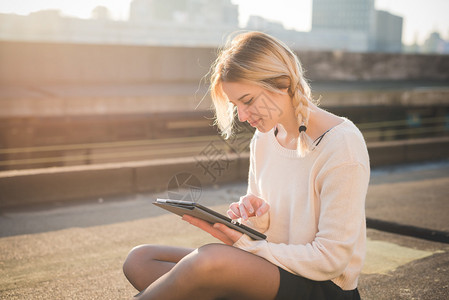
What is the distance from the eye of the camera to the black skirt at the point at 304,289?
2217 mm

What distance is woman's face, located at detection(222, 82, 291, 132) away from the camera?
2.38 meters

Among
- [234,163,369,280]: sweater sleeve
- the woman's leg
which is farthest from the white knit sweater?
the woman's leg

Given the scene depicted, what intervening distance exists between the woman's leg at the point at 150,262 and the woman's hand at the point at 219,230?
0.42 metres

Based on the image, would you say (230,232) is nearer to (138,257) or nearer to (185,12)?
(138,257)

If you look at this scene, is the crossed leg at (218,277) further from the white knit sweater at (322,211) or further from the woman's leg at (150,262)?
the woman's leg at (150,262)

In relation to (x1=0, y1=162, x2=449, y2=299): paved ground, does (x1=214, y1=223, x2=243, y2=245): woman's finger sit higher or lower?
higher

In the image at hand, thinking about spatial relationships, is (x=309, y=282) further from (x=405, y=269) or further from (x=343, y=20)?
(x=343, y=20)

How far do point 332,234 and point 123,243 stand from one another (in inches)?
120

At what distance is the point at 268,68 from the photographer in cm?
230

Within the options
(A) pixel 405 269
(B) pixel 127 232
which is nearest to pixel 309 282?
(A) pixel 405 269

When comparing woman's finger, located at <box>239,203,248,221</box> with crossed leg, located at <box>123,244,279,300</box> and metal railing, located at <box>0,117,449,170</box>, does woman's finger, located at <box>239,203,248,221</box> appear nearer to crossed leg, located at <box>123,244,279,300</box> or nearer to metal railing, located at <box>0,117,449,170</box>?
crossed leg, located at <box>123,244,279,300</box>

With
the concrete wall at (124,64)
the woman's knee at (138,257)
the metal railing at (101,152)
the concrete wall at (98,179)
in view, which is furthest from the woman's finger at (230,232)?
the concrete wall at (124,64)

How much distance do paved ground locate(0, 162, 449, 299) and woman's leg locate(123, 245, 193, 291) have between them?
87cm

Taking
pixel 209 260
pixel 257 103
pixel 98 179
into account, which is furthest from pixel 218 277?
pixel 98 179
